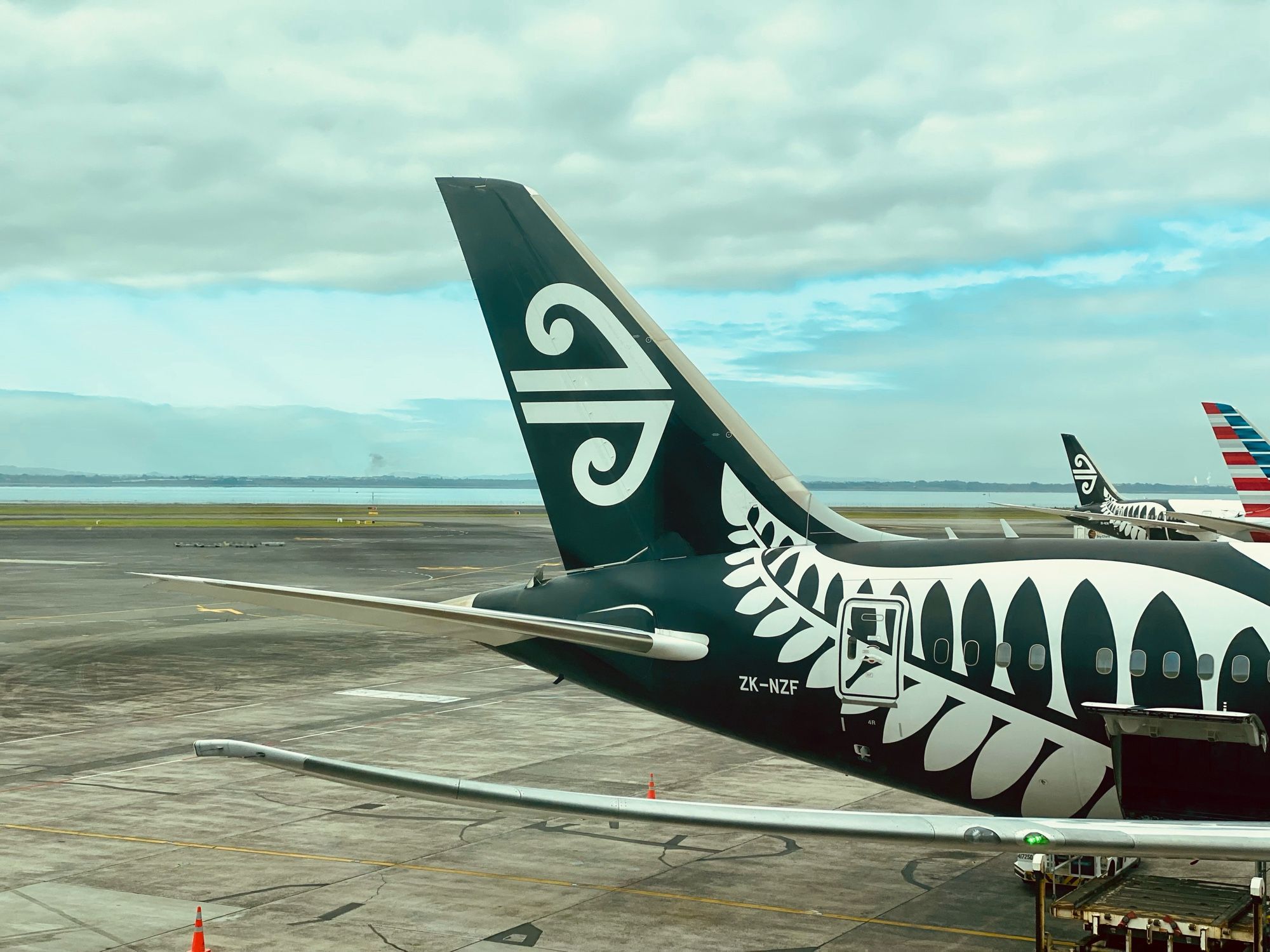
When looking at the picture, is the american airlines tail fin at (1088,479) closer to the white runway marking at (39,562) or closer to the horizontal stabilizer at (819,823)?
the white runway marking at (39,562)

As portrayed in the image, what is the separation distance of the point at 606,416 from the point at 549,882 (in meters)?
6.85

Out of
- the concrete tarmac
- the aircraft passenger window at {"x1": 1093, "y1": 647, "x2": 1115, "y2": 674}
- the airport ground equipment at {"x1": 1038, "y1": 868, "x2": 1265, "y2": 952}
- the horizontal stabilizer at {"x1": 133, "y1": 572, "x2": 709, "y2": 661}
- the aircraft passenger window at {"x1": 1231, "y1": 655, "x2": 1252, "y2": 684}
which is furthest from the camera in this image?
the concrete tarmac

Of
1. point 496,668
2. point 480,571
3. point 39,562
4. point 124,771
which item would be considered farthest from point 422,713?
point 39,562

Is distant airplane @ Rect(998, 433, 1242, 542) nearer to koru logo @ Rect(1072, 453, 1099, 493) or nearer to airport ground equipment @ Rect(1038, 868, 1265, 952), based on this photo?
koru logo @ Rect(1072, 453, 1099, 493)

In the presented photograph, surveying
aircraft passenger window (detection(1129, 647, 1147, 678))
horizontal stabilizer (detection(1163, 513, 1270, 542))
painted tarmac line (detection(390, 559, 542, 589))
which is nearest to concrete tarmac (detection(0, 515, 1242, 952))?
aircraft passenger window (detection(1129, 647, 1147, 678))

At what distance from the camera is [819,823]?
11.0 m

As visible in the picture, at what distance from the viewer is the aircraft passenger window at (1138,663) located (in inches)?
576

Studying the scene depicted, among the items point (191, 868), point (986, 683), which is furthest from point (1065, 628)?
point (191, 868)

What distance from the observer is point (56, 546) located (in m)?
97.4

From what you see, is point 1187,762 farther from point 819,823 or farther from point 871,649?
point 819,823

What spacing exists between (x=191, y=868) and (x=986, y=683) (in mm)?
11929

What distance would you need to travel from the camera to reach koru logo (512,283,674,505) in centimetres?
1767

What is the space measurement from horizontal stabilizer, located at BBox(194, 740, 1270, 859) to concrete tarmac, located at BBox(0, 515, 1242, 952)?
173 cm

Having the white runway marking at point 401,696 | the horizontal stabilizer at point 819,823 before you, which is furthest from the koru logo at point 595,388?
the white runway marking at point 401,696
